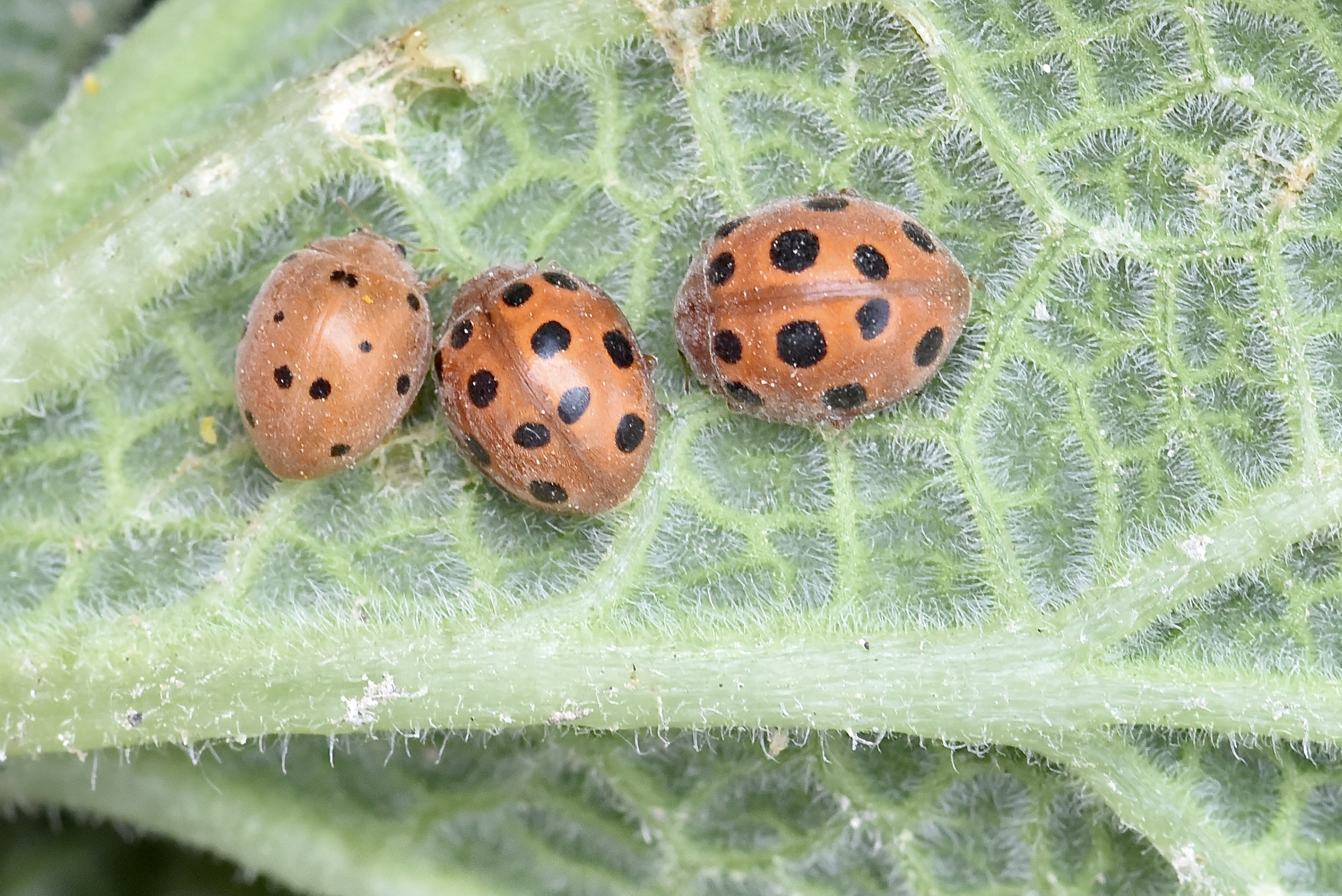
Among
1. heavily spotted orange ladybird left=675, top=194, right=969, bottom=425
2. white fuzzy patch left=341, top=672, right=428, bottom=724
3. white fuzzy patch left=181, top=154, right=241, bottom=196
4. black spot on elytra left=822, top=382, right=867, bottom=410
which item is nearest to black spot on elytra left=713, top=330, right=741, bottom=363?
heavily spotted orange ladybird left=675, top=194, right=969, bottom=425

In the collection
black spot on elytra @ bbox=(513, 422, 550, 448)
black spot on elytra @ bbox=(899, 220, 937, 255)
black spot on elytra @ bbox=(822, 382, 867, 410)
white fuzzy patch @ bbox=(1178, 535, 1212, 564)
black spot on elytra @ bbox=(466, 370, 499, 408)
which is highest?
black spot on elytra @ bbox=(466, 370, 499, 408)

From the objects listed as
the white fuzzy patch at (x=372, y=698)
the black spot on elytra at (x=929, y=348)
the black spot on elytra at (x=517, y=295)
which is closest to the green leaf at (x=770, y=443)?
the white fuzzy patch at (x=372, y=698)

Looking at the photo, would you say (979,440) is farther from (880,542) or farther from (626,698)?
(626,698)

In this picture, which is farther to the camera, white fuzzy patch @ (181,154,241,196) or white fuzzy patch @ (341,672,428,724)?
white fuzzy patch @ (181,154,241,196)

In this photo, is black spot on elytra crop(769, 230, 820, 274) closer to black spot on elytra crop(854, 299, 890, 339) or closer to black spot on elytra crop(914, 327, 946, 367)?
black spot on elytra crop(854, 299, 890, 339)

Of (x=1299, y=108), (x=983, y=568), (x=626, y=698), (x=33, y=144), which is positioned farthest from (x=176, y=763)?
(x=1299, y=108)

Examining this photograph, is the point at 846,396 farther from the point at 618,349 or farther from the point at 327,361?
the point at 327,361

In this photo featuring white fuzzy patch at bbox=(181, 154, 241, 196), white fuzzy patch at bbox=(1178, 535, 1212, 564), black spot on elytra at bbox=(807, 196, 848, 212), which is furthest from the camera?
white fuzzy patch at bbox=(181, 154, 241, 196)
